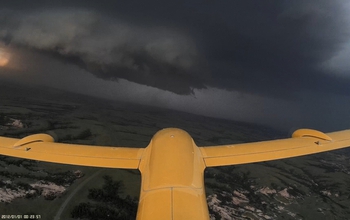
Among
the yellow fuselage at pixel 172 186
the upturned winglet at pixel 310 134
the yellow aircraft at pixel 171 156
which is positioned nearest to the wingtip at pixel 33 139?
the yellow aircraft at pixel 171 156

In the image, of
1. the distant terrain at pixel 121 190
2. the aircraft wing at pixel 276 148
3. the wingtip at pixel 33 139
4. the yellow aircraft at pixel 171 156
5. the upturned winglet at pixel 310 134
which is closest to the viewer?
the yellow aircraft at pixel 171 156

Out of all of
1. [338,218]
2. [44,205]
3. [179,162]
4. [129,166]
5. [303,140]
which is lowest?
[338,218]

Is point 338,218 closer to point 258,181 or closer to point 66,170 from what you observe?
point 258,181

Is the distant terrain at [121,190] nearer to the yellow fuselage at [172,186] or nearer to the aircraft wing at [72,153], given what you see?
the aircraft wing at [72,153]

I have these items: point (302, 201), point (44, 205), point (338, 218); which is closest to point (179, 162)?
point (44, 205)

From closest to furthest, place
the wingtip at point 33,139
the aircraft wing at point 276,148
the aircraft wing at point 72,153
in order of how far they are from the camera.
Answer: the aircraft wing at point 72,153, the aircraft wing at point 276,148, the wingtip at point 33,139

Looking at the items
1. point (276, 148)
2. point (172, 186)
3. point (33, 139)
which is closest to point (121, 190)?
point (33, 139)

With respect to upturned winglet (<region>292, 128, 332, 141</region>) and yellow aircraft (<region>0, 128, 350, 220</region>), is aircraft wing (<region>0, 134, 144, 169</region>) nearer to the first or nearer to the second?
yellow aircraft (<region>0, 128, 350, 220</region>)

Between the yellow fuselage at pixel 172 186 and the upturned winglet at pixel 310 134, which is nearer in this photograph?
the yellow fuselage at pixel 172 186
